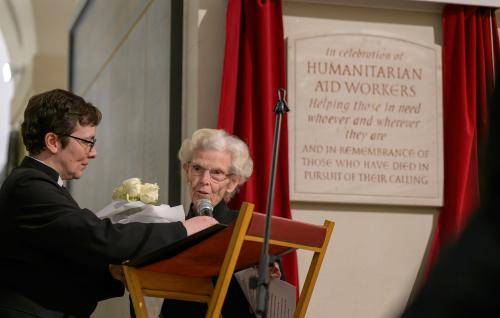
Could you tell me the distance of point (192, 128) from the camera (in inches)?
204

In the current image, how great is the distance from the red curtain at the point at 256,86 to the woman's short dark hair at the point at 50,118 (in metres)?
1.93

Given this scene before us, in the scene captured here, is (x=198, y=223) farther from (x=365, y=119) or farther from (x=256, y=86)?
(x=365, y=119)

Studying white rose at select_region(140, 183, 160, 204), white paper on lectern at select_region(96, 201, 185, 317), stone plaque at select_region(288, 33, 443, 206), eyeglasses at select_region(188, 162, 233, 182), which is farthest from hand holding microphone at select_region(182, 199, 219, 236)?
stone plaque at select_region(288, 33, 443, 206)

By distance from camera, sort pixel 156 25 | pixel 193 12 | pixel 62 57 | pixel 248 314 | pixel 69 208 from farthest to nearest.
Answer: pixel 62 57
pixel 156 25
pixel 193 12
pixel 248 314
pixel 69 208

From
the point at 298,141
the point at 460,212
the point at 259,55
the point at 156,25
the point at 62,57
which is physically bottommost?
the point at 460,212

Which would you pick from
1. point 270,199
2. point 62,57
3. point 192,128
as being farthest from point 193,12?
point 62,57

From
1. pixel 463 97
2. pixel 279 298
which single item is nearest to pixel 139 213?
pixel 279 298

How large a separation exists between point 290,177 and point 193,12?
3.87 ft

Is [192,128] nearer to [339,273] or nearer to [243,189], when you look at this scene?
[243,189]

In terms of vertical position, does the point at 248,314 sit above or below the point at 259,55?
below

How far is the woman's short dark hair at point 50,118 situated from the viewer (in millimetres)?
3023

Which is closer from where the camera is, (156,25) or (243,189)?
(243,189)

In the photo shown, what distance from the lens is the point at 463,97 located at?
530cm

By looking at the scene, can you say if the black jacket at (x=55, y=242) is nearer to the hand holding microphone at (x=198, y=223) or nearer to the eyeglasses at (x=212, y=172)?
the hand holding microphone at (x=198, y=223)
